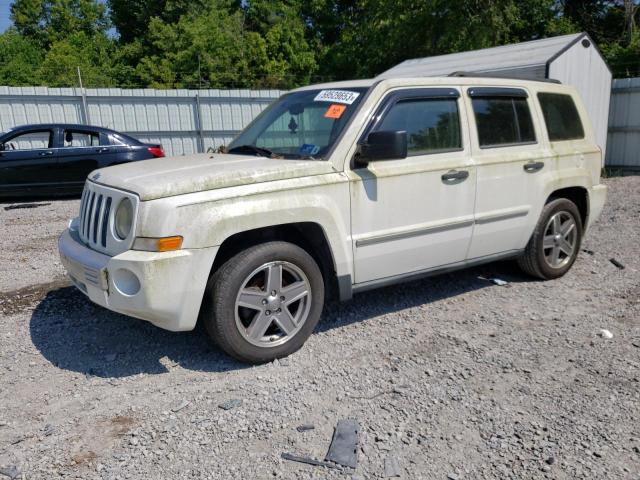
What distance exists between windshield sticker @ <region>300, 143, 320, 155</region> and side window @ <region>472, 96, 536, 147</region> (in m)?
1.47

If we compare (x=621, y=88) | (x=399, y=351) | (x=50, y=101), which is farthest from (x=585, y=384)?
(x=50, y=101)

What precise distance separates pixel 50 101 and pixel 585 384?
590 inches

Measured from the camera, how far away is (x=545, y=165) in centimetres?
524

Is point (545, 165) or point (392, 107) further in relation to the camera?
point (545, 165)

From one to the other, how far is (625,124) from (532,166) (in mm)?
10505

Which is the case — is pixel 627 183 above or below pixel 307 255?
below

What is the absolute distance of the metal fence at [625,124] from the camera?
13656mm

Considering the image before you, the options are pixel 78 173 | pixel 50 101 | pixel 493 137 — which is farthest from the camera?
pixel 50 101

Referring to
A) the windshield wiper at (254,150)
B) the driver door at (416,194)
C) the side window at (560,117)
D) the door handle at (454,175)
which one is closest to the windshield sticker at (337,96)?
the driver door at (416,194)

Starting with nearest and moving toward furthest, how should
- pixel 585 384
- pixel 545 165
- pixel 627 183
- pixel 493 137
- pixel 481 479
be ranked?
pixel 481 479 < pixel 585 384 < pixel 493 137 < pixel 545 165 < pixel 627 183

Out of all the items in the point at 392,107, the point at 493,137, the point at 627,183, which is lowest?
the point at 627,183

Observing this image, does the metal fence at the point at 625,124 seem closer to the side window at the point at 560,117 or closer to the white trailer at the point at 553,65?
the white trailer at the point at 553,65

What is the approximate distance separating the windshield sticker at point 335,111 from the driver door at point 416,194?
258mm

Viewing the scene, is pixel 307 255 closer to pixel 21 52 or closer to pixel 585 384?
pixel 585 384
